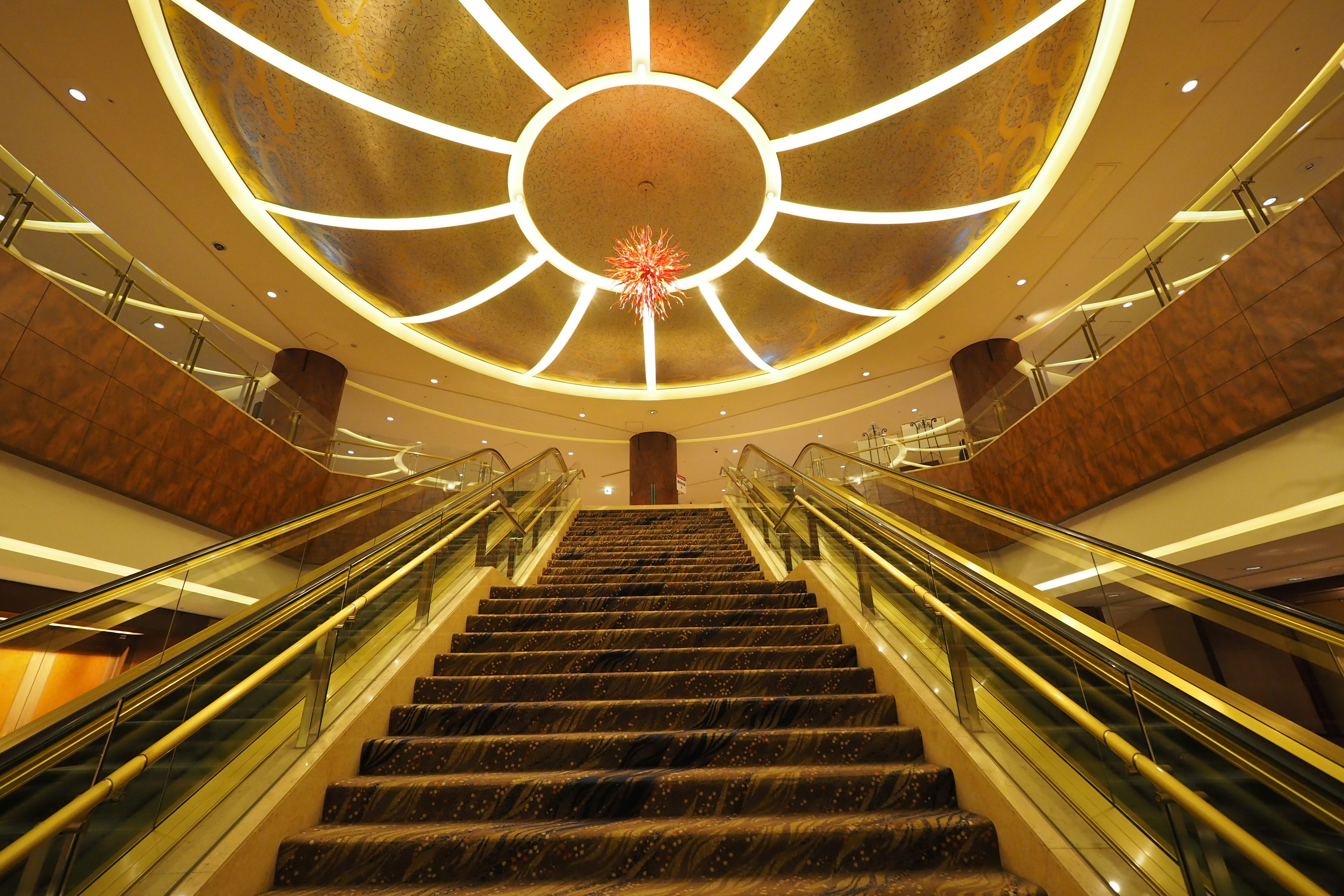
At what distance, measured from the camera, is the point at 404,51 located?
21.0 ft

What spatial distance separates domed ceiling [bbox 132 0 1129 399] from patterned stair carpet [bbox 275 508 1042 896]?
6082 mm

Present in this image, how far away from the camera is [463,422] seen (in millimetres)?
15438

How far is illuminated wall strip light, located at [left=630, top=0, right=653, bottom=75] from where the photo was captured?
20.7ft

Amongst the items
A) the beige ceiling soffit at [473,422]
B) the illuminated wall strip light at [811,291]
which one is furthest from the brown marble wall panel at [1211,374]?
the beige ceiling soffit at [473,422]

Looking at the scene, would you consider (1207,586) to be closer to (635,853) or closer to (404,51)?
(635,853)

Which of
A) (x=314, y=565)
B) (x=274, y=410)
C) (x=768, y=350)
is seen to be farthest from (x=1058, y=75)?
(x=274, y=410)

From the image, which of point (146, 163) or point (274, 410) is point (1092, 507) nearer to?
point (274, 410)

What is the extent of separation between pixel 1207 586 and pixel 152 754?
320 cm

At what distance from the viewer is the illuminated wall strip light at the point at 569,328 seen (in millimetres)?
10789

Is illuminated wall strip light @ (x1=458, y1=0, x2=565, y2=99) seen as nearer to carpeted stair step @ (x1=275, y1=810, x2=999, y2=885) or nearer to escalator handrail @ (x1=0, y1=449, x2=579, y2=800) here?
escalator handrail @ (x1=0, y1=449, x2=579, y2=800)

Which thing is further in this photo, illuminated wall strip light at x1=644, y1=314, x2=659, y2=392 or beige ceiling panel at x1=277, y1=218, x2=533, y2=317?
illuminated wall strip light at x1=644, y1=314, x2=659, y2=392

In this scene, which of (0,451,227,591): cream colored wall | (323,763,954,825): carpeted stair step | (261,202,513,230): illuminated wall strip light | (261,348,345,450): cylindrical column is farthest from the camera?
(261,348,345,450): cylindrical column

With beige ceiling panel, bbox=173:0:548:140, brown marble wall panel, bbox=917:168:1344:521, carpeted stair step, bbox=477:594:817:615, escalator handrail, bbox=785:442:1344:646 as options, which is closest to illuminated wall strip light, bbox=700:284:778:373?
beige ceiling panel, bbox=173:0:548:140

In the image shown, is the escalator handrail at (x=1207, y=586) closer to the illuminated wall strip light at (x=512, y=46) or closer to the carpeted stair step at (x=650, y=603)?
the carpeted stair step at (x=650, y=603)
